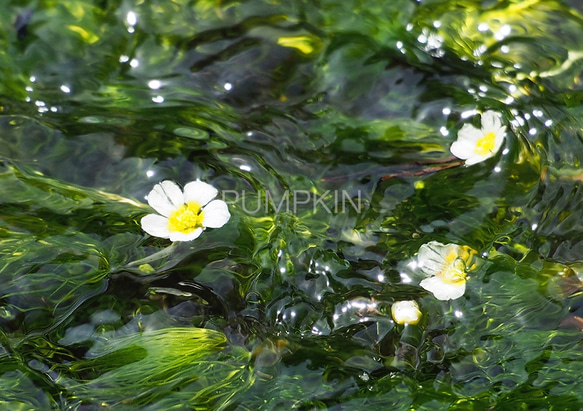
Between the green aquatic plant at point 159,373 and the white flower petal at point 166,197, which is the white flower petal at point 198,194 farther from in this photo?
the green aquatic plant at point 159,373

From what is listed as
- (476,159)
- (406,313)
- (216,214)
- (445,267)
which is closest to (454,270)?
(445,267)

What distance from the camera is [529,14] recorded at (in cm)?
253

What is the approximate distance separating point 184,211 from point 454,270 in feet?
3.21

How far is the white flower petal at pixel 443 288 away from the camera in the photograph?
2148mm

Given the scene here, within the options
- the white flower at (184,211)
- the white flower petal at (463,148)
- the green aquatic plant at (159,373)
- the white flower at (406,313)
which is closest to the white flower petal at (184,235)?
the white flower at (184,211)

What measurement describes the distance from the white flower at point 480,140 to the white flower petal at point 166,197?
3.44 feet

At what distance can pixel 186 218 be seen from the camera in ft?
7.38

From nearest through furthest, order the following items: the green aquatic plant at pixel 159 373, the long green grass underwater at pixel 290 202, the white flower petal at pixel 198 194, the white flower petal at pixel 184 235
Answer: the green aquatic plant at pixel 159 373
the long green grass underwater at pixel 290 202
the white flower petal at pixel 184 235
the white flower petal at pixel 198 194

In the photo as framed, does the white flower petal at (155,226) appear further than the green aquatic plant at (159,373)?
Yes

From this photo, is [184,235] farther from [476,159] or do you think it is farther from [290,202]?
[476,159]

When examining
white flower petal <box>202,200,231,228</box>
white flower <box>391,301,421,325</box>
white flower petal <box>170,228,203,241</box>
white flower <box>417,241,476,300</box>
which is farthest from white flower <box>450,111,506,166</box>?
white flower petal <box>170,228,203,241</box>

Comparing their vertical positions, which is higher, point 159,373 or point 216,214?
point 216,214

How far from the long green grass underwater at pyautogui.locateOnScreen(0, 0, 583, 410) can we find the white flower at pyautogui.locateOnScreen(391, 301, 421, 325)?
0.05 ft

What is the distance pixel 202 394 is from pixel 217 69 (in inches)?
50.4
